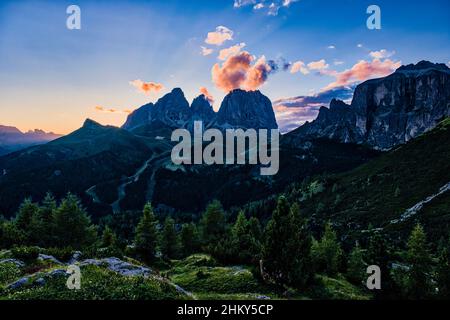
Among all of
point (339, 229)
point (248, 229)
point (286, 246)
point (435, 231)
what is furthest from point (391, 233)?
point (286, 246)

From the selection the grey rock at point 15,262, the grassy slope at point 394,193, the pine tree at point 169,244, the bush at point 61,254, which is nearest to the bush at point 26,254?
the grey rock at point 15,262

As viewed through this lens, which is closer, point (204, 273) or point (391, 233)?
point (204, 273)

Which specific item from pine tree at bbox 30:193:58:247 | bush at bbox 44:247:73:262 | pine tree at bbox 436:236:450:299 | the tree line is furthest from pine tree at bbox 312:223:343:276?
pine tree at bbox 30:193:58:247

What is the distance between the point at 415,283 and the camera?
30.0 m

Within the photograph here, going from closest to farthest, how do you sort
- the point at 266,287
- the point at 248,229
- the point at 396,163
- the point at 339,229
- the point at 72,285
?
the point at 72,285
the point at 266,287
the point at 248,229
the point at 339,229
the point at 396,163

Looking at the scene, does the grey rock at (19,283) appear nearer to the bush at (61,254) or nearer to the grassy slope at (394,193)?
the bush at (61,254)

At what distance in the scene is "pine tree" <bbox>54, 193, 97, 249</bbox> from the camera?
48219 millimetres

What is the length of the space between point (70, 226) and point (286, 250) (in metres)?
36.1

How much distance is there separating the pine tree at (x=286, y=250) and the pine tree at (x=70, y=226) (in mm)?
32873

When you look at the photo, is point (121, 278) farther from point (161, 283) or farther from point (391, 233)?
point (391, 233)

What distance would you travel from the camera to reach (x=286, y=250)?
28.3 metres

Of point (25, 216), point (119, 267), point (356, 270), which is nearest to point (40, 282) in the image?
point (119, 267)

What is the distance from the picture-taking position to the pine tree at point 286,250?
28.2 meters

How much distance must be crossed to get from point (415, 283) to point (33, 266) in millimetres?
34114
